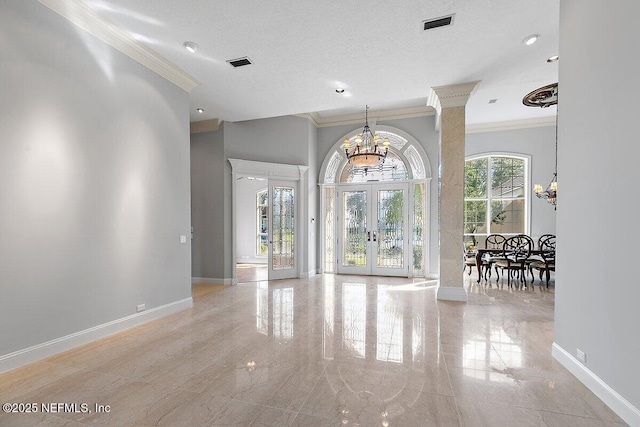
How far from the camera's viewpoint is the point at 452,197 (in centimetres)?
520

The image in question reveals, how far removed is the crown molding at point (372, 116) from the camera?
24.1 ft

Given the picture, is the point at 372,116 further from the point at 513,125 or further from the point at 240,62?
the point at 240,62

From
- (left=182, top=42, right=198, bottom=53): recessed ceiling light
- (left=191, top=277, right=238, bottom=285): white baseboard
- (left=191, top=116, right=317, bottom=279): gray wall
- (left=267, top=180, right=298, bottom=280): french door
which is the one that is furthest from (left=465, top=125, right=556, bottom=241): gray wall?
(left=182, top=42, right=198, bottom=53): recessed ceiling light

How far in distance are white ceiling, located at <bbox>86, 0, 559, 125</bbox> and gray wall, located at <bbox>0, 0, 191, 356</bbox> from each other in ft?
2.28

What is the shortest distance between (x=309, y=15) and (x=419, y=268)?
20.0 ft

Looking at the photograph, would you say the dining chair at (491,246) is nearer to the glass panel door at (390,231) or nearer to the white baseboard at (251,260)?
the glass panel door at (390,231)

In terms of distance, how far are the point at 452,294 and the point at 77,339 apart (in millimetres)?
5336

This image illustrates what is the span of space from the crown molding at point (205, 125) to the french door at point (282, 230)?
1738 mm

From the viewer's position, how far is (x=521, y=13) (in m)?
3.28

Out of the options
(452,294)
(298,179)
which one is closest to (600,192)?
Result: (452,294)

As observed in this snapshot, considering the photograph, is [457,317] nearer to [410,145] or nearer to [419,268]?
[419,268]

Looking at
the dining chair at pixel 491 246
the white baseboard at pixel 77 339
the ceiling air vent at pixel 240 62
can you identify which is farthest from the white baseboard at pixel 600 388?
the ceiling air vent at pixel 240 62

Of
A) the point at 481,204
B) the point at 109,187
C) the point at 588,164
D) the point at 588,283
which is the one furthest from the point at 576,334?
the point at 481,204

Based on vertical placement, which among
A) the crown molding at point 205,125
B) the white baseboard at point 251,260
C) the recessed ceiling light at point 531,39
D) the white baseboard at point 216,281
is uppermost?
the recessed ceiling light at point 531,39
